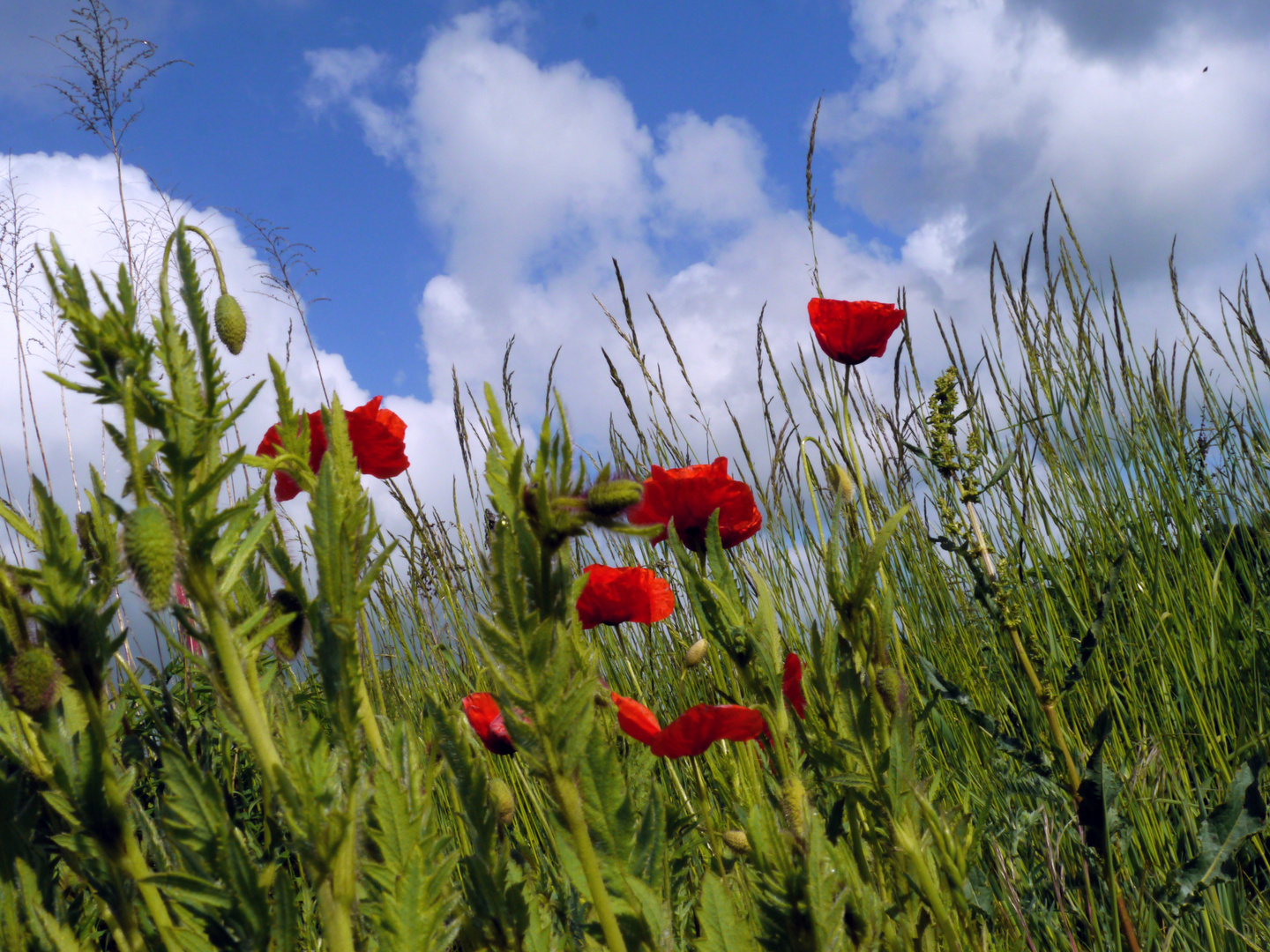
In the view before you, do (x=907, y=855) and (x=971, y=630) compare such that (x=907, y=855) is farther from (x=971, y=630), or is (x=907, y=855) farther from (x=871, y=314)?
(x=971, y=630)

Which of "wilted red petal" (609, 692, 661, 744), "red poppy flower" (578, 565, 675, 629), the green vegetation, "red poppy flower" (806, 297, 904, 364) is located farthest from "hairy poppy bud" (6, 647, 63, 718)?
"red poppy flower" (806, 297, 904, 364)

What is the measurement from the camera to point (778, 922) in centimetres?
41

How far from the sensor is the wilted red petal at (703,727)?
0.63 m

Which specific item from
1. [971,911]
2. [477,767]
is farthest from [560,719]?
[971,911]

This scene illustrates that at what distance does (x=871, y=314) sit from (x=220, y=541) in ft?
3.48

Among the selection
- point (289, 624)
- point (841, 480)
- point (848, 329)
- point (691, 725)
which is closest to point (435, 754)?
point (289, 624)

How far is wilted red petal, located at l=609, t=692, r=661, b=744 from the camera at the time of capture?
2.02 feet

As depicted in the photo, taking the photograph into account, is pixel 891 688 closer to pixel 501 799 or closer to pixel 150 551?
pixel 501 799

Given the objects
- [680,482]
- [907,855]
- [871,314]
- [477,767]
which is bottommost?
[907,855]

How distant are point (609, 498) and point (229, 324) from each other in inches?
12.9

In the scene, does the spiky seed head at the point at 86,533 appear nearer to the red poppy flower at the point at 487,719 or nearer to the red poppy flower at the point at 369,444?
the red poppy flower at the point at 369,444

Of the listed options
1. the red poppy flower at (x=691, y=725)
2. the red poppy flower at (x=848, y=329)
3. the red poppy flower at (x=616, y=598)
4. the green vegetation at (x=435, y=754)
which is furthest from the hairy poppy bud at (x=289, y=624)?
the red poppy flower at (x=848, y=329)

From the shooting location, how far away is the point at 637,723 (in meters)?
0.61

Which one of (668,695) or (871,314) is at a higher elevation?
(871,314)
